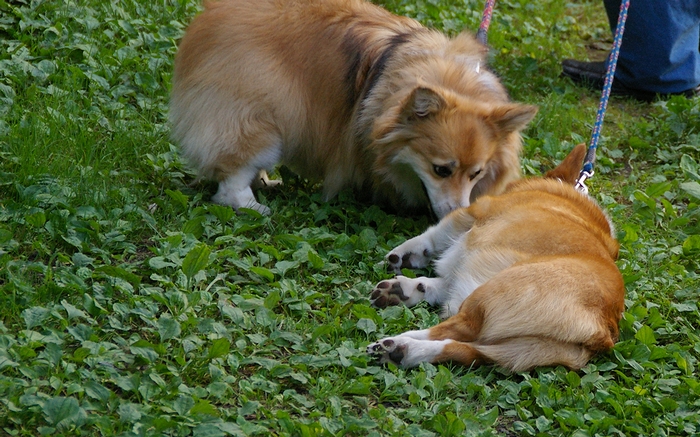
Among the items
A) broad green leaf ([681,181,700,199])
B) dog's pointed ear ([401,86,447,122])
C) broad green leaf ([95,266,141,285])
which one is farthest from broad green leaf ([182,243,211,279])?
broad green leaf ([681,181,700,199])

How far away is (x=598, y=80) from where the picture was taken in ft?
20.3

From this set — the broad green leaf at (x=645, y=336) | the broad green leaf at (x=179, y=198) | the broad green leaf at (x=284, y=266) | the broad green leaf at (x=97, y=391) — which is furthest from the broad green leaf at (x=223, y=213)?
the broad green leaf at (x=645, y=336)

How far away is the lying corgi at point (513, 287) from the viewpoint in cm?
296

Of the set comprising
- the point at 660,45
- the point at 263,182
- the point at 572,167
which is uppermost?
the point at 660,45

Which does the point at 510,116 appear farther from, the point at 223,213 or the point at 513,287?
the point at 223,213

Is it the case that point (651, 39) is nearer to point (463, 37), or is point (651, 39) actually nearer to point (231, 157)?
point (463, 37)

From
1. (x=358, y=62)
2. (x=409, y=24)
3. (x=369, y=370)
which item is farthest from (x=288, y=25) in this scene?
(x=369, y=370)

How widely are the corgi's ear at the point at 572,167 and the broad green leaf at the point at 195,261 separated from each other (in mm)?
1890

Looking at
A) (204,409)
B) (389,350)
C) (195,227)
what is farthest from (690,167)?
(204,409)

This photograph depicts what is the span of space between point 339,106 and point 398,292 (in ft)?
3.92

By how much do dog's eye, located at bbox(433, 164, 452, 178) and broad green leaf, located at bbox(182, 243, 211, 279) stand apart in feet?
4.16

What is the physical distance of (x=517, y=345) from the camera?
2.96 metres

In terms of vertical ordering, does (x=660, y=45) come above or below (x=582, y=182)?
above

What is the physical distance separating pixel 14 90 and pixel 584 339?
11.2ft
